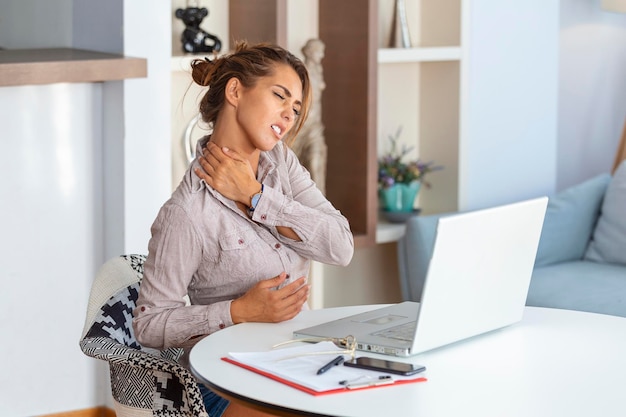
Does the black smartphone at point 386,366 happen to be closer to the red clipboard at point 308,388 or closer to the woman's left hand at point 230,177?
the red clipboard at point 308,388

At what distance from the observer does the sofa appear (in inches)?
132

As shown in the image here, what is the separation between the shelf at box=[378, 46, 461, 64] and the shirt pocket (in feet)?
5.71

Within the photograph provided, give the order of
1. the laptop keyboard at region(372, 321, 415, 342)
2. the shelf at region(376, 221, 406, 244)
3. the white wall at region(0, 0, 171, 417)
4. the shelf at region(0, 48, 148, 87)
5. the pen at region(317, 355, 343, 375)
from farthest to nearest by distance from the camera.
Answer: the shelf at region(376, 221, 406, 244) < the white wall at region(0, 0, 171, 417) < the shelf at region(0, 48, 148, 87) < the laptop keyboard at region(372, 321, 415, 342) < the pen at region(317, 355, 343, 375)

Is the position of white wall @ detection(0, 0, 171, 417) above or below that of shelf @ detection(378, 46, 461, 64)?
below

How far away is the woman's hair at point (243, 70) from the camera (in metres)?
2.08

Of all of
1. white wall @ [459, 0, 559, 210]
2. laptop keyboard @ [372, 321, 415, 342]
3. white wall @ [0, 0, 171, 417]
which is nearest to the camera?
laptop keyboard @ [372, 321, 415, 342]

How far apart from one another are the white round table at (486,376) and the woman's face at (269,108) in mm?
367

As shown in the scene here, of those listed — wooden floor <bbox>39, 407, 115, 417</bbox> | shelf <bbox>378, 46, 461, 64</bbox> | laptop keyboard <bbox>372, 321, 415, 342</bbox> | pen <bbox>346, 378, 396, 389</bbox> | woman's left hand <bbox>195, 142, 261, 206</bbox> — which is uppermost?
shelf <bbox>378, 46, 461, 64</bbox>

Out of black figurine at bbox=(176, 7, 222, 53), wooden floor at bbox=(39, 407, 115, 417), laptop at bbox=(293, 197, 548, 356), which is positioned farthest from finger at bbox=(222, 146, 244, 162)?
wooden floor at bbox=(39, 407, 115, 417)

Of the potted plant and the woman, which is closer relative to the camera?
the woman

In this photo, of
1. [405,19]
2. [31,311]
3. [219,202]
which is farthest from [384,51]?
[219,202]

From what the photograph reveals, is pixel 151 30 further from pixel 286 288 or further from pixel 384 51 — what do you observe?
pixel 286 288

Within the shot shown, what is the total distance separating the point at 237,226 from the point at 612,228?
83.0 inches

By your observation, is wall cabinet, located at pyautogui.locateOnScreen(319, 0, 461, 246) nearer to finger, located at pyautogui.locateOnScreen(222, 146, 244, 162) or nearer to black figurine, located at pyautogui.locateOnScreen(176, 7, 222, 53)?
black figurine, located at pyautogui.locateOnScreen(176, 7, 222, 53)
